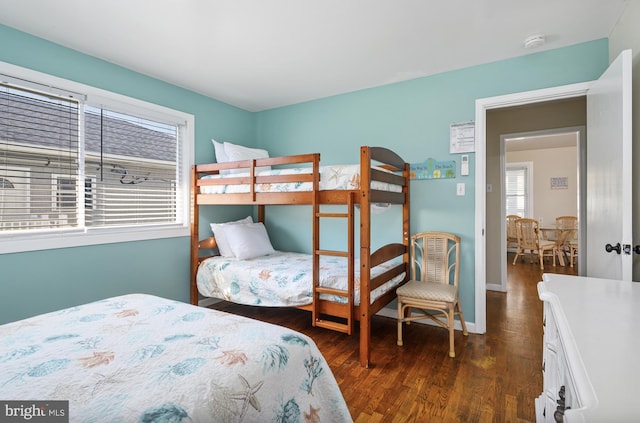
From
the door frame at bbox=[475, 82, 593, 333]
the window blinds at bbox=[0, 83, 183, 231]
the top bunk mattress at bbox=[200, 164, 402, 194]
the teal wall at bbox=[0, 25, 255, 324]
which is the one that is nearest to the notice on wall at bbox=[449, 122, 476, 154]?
A: the door frame at bbox=[475, 82, 593, 333]

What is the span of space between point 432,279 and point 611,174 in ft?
5.11

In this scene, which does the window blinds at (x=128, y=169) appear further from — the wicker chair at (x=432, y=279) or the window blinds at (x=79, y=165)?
the wicker chair at (x=432, y=279)

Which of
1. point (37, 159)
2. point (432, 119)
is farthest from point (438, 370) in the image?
point (37, 159)

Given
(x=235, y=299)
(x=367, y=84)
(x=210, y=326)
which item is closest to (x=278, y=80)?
(x=367, y=84)

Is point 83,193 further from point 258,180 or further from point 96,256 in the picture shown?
point 258,180

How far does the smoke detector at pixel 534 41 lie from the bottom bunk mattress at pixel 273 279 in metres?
2.07

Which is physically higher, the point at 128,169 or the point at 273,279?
the point at 128,169

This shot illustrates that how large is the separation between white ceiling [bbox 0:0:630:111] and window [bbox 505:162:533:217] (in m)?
5.31

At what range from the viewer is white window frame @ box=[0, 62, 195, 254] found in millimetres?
2213

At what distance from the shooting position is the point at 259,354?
1.10m

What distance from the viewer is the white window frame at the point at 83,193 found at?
221 centimetres

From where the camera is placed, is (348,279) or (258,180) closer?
(348,279)

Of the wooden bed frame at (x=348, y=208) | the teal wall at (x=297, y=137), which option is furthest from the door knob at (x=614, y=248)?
the wooden bed frame at (x=348, y=208)

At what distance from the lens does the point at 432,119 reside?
300 centimetres
